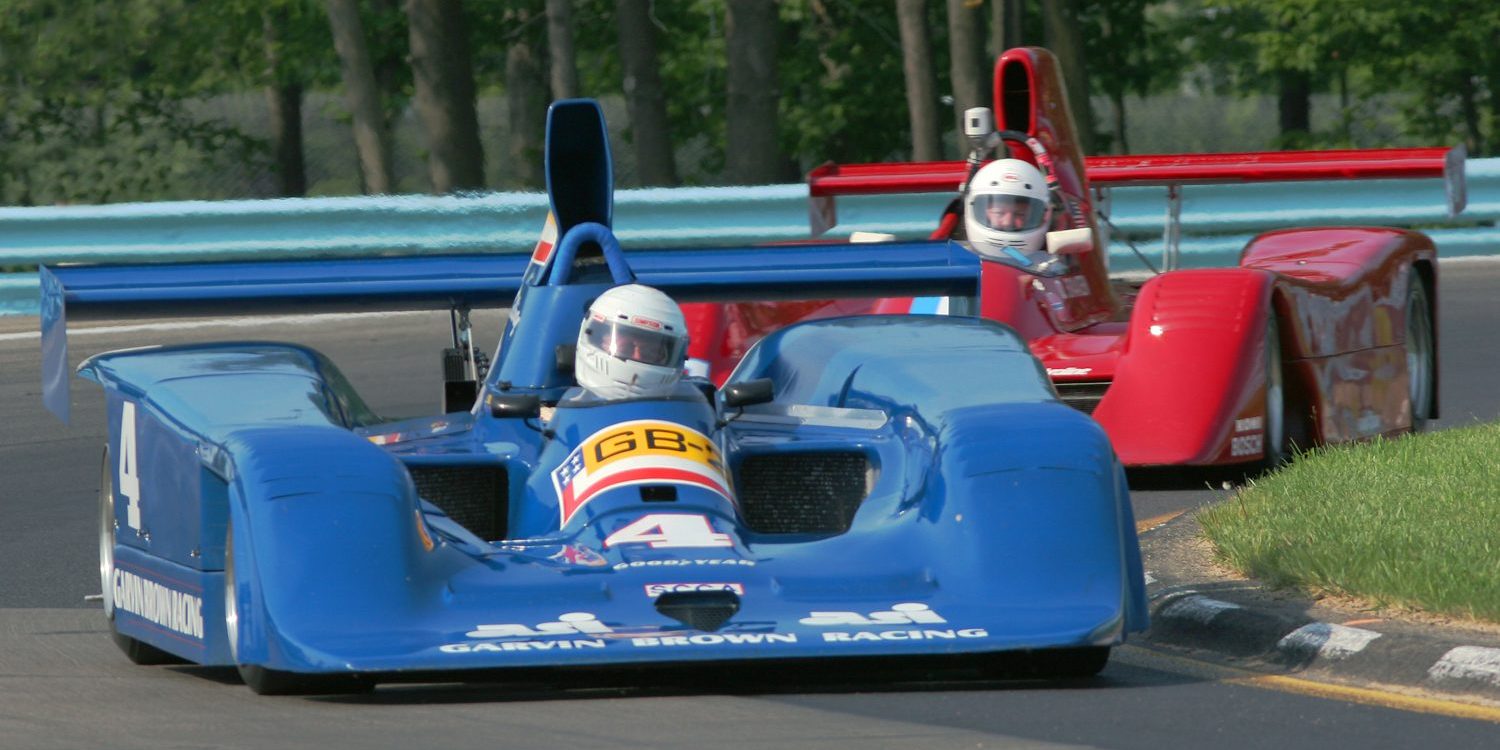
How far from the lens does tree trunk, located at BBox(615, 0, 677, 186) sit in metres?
26.7

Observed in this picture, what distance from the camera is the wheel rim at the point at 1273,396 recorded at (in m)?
10.3

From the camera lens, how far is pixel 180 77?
4712cm

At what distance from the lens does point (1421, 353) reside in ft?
39.6

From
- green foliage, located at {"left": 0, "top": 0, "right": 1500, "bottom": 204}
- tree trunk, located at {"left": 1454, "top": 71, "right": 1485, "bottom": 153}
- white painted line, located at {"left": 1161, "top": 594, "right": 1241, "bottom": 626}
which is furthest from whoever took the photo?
tree trunk, located at {"left": 1454, "top": 71, "right": 1485, "bottom": 153}

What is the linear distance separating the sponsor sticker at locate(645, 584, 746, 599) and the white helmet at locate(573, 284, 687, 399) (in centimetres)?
117

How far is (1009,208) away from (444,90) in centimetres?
1683

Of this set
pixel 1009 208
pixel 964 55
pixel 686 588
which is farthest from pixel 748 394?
pixel 964 55

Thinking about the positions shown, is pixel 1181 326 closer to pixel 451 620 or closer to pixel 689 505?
pixel 689 505

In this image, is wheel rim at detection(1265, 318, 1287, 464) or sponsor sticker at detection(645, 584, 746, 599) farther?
wheel rim at detection(1265, 318, 1287, 464)

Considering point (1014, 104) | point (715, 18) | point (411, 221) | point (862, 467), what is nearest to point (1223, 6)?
point (715, 18)

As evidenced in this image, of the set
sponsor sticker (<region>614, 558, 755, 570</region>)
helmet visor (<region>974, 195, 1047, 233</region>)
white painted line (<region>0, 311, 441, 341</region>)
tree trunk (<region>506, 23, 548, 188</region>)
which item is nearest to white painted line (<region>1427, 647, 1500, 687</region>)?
sponsor sticker (<region>614, 558, 755, 570</region>)

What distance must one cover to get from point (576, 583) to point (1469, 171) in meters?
15.0

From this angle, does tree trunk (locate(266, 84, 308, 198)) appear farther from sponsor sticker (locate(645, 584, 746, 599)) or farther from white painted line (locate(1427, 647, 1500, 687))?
white painted line (locate(1427, 647, 1500, 687))

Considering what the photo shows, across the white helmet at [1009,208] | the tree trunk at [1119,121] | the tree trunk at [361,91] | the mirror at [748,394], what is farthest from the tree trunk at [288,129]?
the mirror at [748,394]
